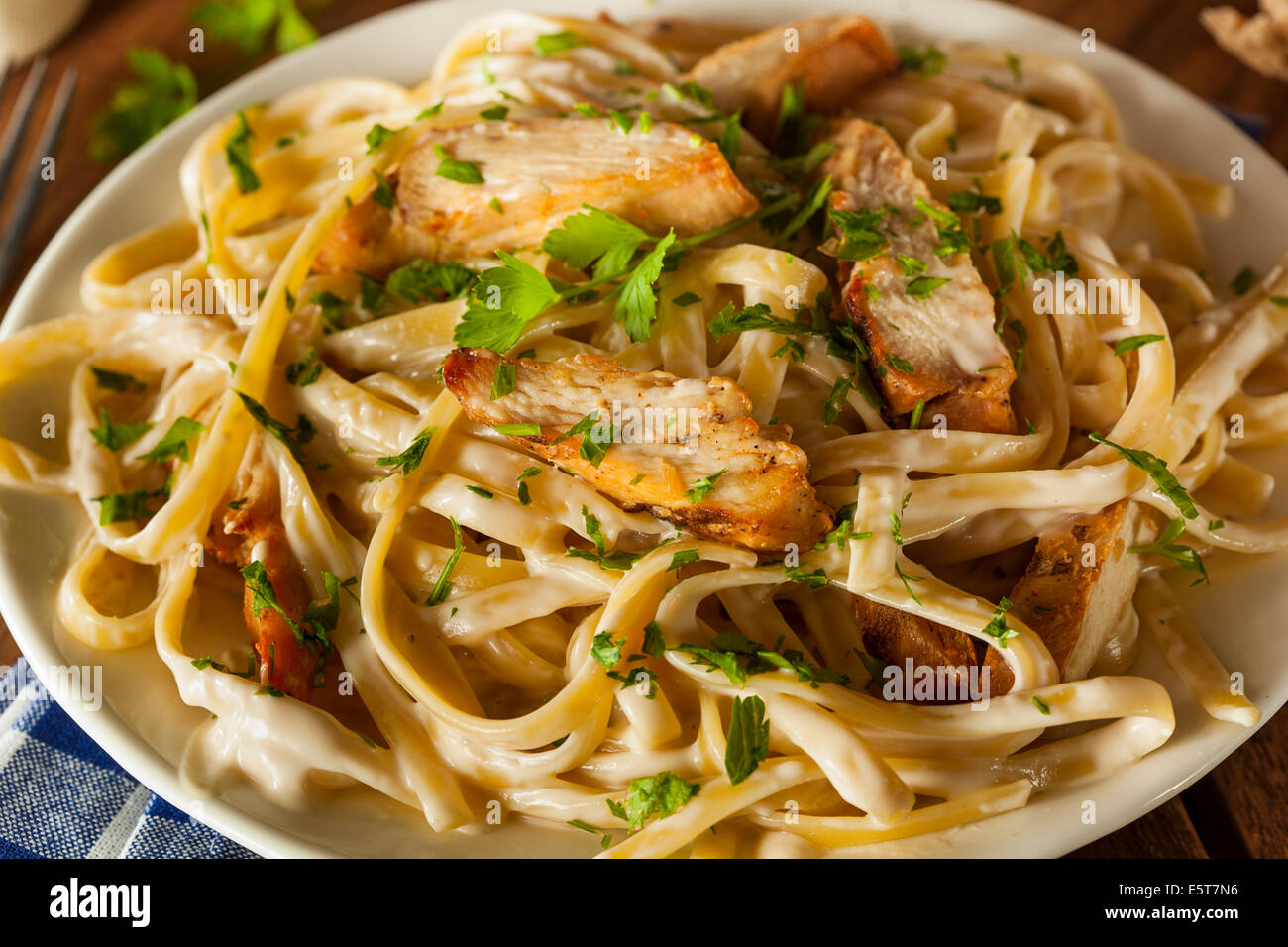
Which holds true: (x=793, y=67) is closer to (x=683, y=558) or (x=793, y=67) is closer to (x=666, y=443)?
(x=666, y=443)

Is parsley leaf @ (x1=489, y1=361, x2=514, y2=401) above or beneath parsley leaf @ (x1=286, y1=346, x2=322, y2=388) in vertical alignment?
above

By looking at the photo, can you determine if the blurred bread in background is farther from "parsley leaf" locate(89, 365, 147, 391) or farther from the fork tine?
the fork tine

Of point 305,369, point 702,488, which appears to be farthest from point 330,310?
point 702,488

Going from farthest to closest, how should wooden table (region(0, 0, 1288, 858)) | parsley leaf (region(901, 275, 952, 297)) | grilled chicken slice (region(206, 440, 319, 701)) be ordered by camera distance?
wooden table (region(0, 0, 1288, 858)), parsley leaf (region(901, 275, 952, 297)), grilled chicken slice (region(206, 440, 319, 701))

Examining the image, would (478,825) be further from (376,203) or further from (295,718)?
(376,203)

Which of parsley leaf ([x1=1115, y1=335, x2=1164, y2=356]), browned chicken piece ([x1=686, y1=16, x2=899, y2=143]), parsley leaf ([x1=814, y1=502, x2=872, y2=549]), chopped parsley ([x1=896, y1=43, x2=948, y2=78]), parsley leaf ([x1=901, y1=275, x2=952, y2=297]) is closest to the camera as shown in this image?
parsley leaf ([x1=814, y1=502, x2=872, y2=549])

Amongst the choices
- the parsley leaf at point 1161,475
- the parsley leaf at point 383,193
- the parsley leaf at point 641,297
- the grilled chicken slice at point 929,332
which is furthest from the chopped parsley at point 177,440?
the parsley leaf at point 1161,475

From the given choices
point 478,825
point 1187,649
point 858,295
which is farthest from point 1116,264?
point 478,825

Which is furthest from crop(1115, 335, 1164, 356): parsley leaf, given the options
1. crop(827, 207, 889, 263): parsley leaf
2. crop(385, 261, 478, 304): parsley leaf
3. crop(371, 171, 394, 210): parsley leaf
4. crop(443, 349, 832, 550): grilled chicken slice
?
crop(371, 171, 394, 210): parsley leaf

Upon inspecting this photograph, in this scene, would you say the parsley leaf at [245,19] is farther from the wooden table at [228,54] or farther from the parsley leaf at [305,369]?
the parsley leaf at [305,369]
